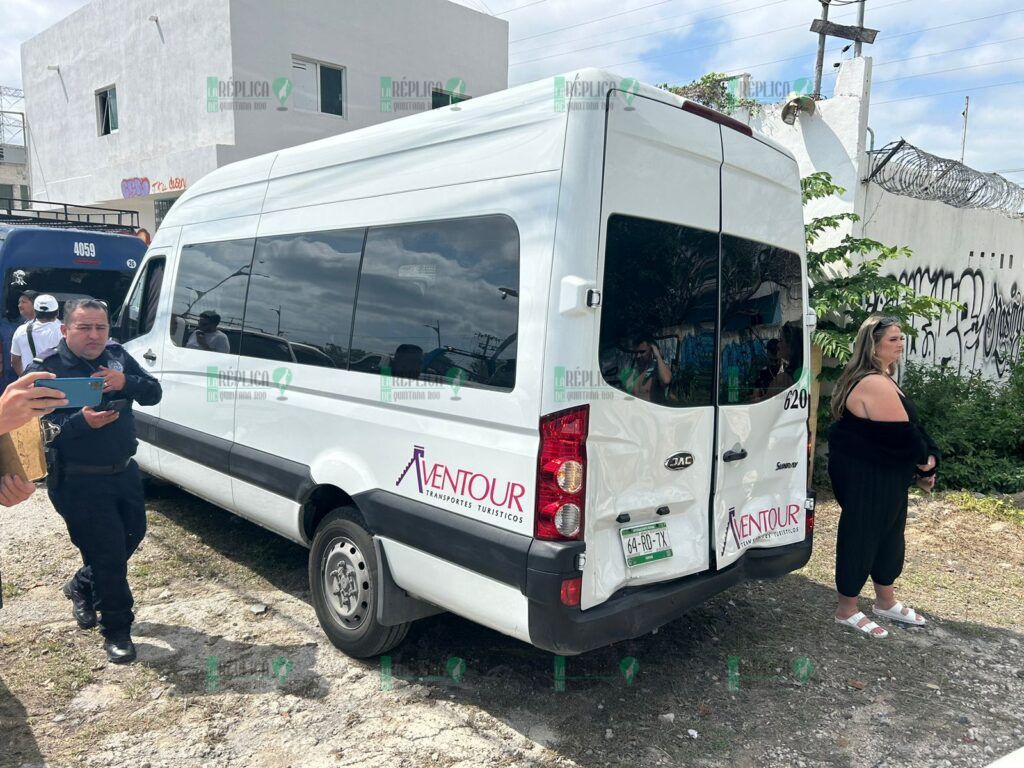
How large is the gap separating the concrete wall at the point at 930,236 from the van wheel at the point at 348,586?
18.3 feet

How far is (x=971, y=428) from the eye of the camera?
7332 millimetres

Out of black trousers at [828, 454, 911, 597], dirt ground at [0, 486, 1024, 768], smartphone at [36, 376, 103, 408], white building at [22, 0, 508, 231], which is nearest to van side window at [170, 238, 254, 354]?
smartphone at [36, 376, 103, 408]

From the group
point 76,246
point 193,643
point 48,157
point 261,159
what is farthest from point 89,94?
point 193,643

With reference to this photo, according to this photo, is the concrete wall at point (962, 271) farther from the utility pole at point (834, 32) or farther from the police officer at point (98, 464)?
the police officer at point (98, 464)

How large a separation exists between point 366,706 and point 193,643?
117 cm

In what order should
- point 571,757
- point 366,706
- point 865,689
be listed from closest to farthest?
point 571,757
point 366,706
point 865,689

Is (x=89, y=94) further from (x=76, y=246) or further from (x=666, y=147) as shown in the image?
(x=666, y=147)

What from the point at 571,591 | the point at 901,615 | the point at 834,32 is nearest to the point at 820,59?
the point at 834,32

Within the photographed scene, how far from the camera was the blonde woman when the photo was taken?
4000 mm

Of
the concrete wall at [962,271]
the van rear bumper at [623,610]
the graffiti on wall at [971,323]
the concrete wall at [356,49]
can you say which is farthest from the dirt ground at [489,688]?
the concrete wall at [356,49]

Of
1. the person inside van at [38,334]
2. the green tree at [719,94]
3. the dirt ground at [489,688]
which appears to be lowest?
the dirt ground at [489,688]

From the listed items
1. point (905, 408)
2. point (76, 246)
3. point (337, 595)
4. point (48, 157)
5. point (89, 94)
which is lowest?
point (337, 595)

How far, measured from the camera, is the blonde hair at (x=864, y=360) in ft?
13.4

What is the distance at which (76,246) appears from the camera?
863 centimetres
